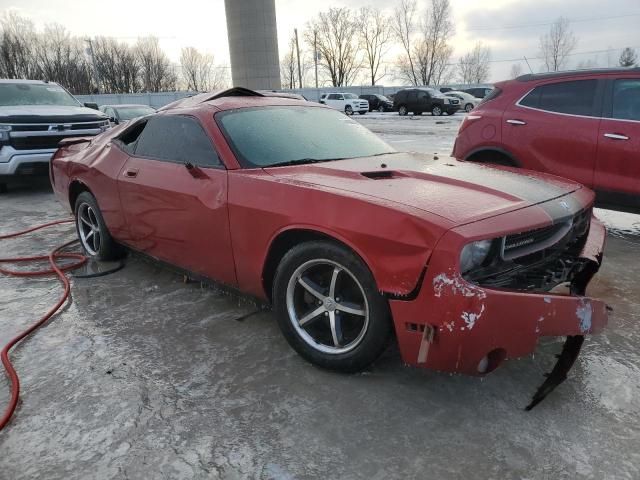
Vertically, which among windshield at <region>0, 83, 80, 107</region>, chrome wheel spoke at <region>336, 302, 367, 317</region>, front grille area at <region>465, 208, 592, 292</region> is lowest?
chrome wheel spoke at <region>336, 302, 367, 317</region>

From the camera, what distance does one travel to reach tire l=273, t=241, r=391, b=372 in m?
2.46

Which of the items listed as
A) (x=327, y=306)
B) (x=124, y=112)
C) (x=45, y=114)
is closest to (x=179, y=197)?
(x=327, y=306)

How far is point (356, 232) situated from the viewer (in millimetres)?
2398

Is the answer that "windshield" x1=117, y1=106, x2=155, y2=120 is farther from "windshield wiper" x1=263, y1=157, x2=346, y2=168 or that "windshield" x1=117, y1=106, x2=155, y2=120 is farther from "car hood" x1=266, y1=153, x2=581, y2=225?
"car hood" x1=266, y1=153, x2=581, y2=225

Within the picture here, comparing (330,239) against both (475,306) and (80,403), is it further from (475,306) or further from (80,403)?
(80,403)

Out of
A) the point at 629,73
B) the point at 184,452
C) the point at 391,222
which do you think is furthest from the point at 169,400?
the point at 629,73

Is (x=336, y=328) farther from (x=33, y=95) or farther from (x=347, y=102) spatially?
(x=347, y=102)

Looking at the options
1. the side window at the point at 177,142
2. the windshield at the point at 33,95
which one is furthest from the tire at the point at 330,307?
the windshield at the point at 33,95

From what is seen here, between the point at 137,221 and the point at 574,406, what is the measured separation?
324 cm

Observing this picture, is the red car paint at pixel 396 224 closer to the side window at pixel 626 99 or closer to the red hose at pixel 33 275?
the red hose at pixel 33 275

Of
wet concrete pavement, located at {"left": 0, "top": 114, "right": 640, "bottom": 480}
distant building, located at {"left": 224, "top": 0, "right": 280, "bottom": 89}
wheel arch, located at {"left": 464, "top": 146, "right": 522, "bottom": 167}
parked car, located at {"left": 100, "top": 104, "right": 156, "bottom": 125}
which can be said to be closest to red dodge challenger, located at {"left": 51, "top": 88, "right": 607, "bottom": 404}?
wet concrete pavement, located at {"left": 0, "top": 114, "right": 640, "bottom": 480}

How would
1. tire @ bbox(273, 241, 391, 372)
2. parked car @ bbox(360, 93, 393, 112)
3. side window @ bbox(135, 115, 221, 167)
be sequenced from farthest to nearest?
parked car @ bbox(360, 93, 393, 112) → side window @ bbox(135, 115, 221, 167) → tire @ bbox(273, 241, 391, 372)

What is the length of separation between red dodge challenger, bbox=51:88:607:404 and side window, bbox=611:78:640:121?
2282 millimetres

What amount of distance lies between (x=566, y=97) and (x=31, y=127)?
7703 millimetres
